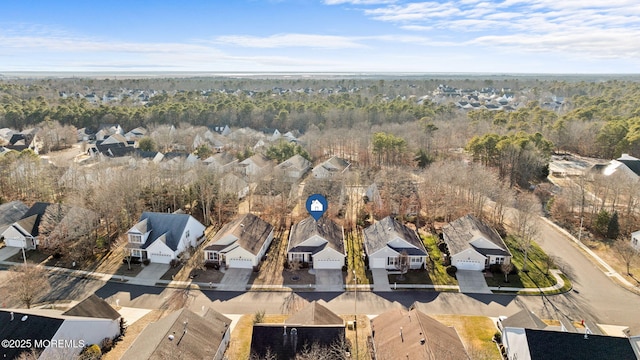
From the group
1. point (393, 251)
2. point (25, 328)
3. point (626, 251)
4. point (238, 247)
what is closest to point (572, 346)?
point (393, 251)

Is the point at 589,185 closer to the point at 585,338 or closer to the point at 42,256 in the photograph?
the point at 585,338

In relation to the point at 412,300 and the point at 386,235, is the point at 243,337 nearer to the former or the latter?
the point at 412,300

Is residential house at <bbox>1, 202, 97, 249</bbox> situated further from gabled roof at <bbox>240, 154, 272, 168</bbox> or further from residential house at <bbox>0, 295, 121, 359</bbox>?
gabled roof at <bbox>240, 154, 272, 168</bbox>

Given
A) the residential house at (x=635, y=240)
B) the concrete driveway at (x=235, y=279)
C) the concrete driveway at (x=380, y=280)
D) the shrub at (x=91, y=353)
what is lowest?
the concrete driveway at (x=235, y=279)

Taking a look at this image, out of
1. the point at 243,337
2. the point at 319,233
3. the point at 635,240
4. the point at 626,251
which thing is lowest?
the point at 243,337

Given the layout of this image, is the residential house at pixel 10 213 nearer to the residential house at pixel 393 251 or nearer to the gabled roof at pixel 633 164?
the residential house at pixel 393 251

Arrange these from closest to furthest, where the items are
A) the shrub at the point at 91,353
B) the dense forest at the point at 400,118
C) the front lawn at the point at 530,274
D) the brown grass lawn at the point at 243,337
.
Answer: the shrub at the point at 91,353 → the brown grass lawn at the point at 243,337 → the front lawn at the point at 530,274 → the dense forest at the point at 400,118

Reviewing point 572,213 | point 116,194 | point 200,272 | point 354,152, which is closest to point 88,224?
point 116,194

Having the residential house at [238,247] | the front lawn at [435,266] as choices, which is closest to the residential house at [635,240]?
the front lawn at [435,266]
